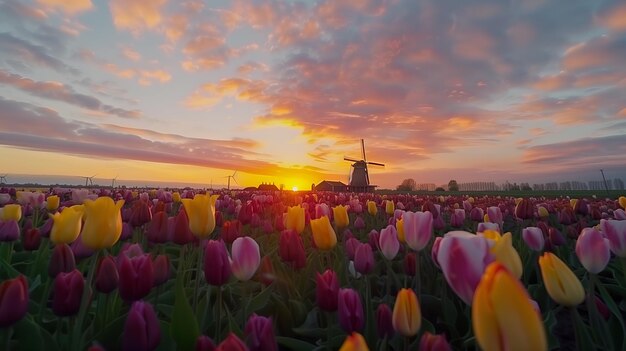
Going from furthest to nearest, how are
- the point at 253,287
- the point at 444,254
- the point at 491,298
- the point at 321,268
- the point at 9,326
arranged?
the point at 321,268
the point at 253,287
the point at 9,326
the point at 444,254
the point at 491,298

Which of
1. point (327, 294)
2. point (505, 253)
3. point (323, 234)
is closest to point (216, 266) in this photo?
point (327, 294)

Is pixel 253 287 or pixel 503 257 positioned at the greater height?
pixel 503 257

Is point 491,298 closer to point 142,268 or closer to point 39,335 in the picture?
point 142,268

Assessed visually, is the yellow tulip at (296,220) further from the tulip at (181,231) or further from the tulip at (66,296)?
the tulip at (66,296)

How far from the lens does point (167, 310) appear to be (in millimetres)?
2508

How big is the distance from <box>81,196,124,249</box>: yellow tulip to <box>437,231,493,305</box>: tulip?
6.37 ft

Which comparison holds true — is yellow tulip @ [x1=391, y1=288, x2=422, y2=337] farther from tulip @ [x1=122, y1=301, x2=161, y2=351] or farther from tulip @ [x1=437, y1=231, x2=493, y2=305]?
tulip @ [x1=122, y1=301, x2=161, y2=351]

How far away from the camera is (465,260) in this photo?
3.85 feet

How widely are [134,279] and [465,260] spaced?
152 centimetres

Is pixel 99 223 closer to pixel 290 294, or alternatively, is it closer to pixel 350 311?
pixel 350 311

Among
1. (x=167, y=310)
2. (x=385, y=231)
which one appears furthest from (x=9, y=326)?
(x=385, y=231)

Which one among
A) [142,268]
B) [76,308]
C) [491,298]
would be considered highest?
[491,298]

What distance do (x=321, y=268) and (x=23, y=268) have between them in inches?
132

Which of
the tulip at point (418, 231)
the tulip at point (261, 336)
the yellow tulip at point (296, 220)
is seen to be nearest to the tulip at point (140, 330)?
the tulip at point (261, 336)
